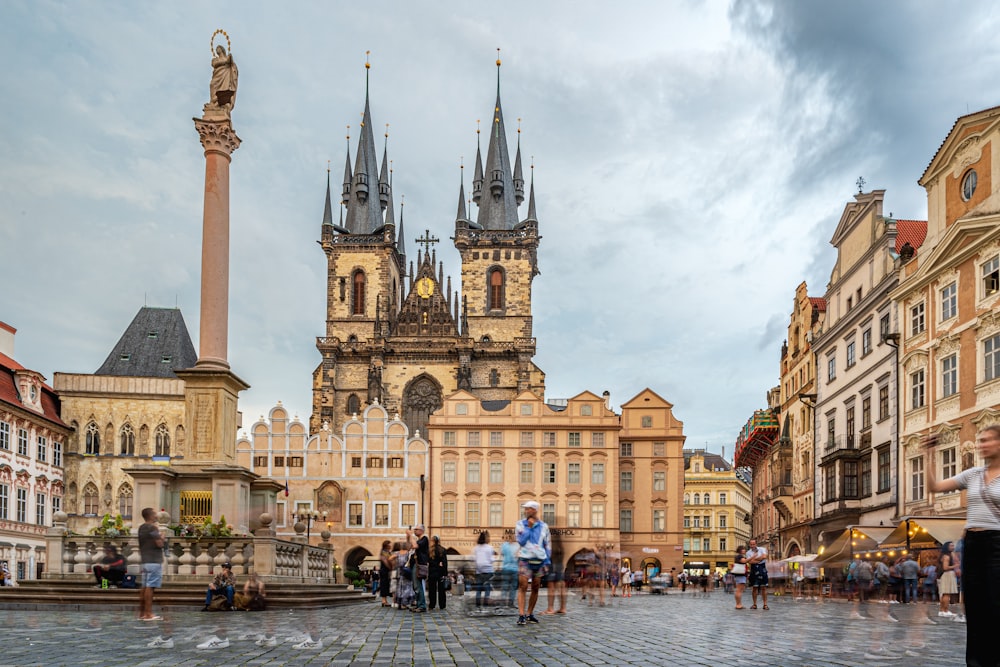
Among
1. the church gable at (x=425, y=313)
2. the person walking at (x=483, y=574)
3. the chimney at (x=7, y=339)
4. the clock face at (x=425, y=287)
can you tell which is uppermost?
the clock face at (x=425, y=287)

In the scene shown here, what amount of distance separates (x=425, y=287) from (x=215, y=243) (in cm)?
6579

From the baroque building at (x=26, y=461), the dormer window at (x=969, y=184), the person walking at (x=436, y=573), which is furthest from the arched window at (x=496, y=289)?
the person walking at (x=436, y=573)

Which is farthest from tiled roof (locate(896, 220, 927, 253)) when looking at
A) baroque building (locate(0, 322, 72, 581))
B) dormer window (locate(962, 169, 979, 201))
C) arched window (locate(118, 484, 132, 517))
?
arched window (locate(118, 484, 132, 517))

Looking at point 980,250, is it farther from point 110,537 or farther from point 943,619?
point 110,537

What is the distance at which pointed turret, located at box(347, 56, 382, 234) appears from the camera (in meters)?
94.1

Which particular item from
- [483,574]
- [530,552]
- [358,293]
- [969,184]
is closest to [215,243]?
[483,574]

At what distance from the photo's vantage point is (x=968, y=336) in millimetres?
32812

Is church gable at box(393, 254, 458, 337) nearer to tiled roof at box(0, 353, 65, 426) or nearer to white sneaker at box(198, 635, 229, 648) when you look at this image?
tiled roof at box(0, 353, 65, 426)

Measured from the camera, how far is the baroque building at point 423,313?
278 ft

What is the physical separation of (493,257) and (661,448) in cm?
2520

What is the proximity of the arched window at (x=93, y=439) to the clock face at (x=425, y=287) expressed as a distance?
34167 mm

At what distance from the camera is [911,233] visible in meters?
42.5

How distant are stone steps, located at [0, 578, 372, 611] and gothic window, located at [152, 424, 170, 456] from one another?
4028 centimetres

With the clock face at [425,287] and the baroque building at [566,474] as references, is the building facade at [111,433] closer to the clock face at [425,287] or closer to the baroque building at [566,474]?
the baroque building at [566,474]
